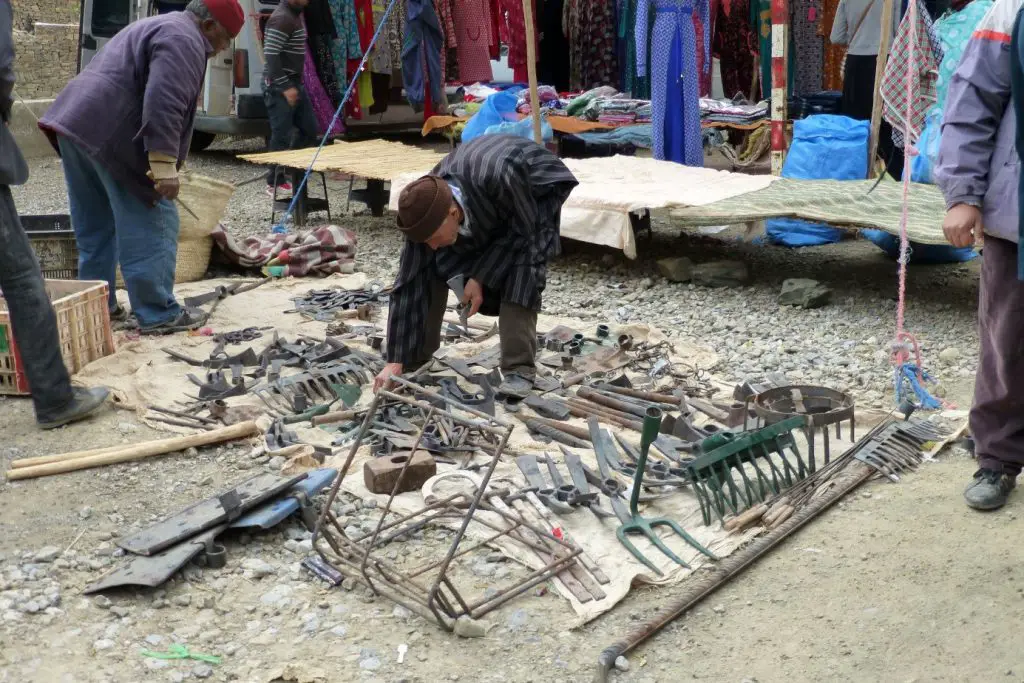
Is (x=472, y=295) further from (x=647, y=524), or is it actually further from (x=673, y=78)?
(x=673, y=78)

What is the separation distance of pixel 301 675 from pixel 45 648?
80 centimetres

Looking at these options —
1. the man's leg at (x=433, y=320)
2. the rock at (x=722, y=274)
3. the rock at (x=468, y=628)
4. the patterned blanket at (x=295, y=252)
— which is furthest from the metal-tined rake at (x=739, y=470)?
the patterned blanket at (x=295, y=252)

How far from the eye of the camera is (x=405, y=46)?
39.4 ft

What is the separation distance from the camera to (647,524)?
150 inches

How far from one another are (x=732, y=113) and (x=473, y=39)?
353 cm

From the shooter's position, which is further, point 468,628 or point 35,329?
point 35,329

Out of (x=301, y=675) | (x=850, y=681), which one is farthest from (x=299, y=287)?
(x=850, y=681)

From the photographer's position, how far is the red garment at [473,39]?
12.5 metres

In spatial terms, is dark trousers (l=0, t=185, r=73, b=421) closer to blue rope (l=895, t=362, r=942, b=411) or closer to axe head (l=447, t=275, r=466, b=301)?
axe head (l=447, t=275, r=466, b=301)

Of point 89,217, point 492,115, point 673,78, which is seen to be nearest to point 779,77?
point 673,78

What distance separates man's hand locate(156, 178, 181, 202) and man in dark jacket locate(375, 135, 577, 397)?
1492 millimetres

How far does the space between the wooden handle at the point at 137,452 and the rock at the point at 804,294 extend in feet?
11.5

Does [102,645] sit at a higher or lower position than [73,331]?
lower

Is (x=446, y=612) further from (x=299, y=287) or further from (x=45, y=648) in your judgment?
(x=299, y=287)
